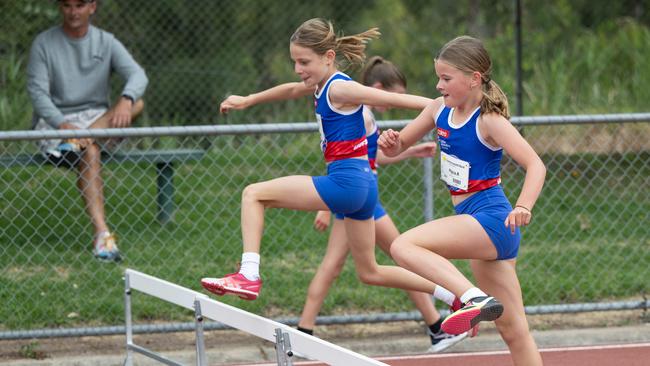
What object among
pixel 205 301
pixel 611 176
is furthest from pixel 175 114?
pixel 205 301

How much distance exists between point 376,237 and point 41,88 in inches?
130

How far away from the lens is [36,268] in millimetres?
7750

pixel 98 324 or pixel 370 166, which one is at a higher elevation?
pixel 370 166

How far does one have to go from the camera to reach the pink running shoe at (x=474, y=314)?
4.52 meters

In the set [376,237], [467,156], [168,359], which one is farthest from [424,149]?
[168,359]

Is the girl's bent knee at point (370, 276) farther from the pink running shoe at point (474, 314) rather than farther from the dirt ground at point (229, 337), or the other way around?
the pink running shoe at point (474, 314)

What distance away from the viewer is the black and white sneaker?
6.60 m

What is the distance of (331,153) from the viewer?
5.64 m

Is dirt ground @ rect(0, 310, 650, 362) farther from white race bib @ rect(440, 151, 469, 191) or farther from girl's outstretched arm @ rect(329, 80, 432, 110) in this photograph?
white race bib @ rect(440, 151, 469, 191)

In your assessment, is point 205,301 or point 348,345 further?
point 348,345

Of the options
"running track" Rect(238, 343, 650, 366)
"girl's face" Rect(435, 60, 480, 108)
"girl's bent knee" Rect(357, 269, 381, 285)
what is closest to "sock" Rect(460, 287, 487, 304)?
"girl's face" Rect(435, 60, 480, 108)

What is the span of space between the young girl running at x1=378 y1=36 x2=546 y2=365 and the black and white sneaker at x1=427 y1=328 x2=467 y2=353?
5.20 feet

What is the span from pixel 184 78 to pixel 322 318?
5.52m

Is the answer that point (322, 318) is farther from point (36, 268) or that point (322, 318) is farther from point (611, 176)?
point (611, 176)
